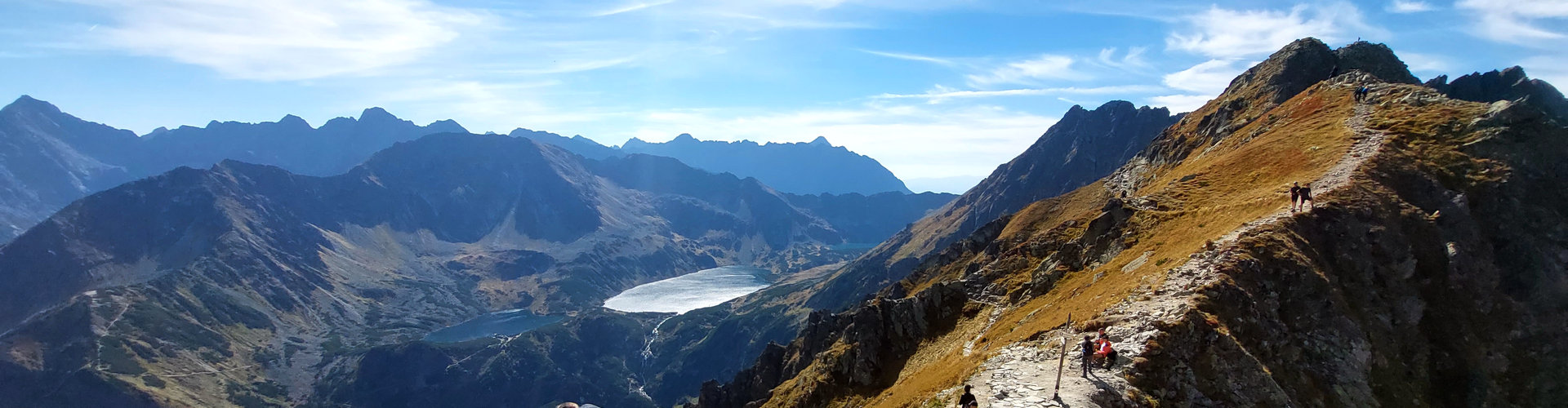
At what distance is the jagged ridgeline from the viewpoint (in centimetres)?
3139

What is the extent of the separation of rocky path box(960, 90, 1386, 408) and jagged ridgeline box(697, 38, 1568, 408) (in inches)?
5.0

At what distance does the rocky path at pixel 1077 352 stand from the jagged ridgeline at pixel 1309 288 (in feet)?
0.42

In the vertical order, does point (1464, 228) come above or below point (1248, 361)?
above

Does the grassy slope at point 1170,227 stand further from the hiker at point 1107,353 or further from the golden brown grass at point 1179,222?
the hiker at point 1107,353

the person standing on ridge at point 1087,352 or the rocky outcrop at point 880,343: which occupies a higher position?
the person standing on ridge at point 1087,352

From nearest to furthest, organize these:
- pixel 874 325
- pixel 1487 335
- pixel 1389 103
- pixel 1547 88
Answer: pixel 1487 335 < pixel 1389 103 < pixel 874 325 < pixel 1547 88

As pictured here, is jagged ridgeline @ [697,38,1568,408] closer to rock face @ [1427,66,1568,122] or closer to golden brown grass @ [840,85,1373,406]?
golden brown grass @ [840,85,1373,406]

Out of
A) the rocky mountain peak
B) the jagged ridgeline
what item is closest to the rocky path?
the jagged ridgeline

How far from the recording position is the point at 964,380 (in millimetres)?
34719

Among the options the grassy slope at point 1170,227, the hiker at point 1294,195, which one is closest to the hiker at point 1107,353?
the grassy slope at point 1170,227

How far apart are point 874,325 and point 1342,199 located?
41.3 metres

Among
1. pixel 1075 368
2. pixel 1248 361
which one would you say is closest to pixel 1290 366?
pixel 1248 361

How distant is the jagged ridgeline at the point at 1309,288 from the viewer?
31.4m

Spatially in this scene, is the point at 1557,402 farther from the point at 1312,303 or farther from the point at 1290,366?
the point at 1290,366
